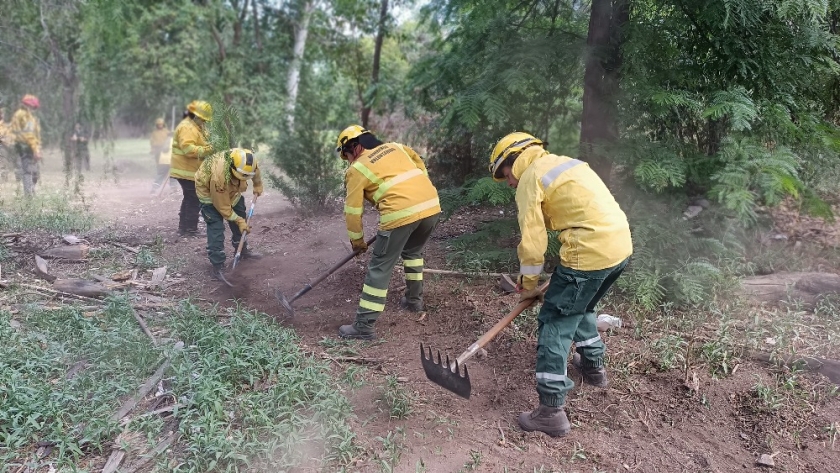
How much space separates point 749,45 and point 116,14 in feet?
22.0

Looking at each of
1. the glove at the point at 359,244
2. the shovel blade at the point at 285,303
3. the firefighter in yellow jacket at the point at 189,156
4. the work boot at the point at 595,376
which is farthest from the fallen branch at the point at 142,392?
the firefighter in yellow jacket at the point at 189,156

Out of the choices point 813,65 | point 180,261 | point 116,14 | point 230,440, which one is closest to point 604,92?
point 813,65

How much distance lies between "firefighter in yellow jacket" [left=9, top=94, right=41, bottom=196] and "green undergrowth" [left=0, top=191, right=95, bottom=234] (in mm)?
374

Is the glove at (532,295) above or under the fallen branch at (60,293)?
above

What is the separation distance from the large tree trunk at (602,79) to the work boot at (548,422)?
2.51 m

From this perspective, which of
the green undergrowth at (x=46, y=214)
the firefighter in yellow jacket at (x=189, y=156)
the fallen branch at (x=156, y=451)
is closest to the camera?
the fallen branch at (x=156, y=451)

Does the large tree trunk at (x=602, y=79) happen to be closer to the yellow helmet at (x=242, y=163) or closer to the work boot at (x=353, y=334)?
the work boot at (x=353, y=334)

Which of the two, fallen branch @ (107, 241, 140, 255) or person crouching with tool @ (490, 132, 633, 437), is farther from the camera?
fallen branch @ (107, 241, 140, 255)

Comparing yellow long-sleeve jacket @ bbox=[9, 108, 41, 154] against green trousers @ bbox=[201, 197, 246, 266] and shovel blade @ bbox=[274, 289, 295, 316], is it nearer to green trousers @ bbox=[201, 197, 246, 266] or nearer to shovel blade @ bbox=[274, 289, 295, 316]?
green trousers @ bbox=[201, 197, 246, 266]

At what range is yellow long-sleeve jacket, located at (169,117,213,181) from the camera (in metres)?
7.43

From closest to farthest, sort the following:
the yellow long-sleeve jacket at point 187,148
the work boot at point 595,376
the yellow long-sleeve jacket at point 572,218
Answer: the yellow long-sleeve jacket at point 572,218 < the work boot at point 595,376 < the yellow long-sleeve jacket at point 187,148

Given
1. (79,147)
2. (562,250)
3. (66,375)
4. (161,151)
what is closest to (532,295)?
(562,250)

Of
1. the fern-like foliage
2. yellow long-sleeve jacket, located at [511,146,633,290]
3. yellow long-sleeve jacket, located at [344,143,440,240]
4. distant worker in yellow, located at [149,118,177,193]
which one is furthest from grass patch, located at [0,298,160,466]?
distant worker in yellow, located at [149,118,177,193]

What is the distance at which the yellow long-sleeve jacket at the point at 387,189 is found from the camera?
4.59m
